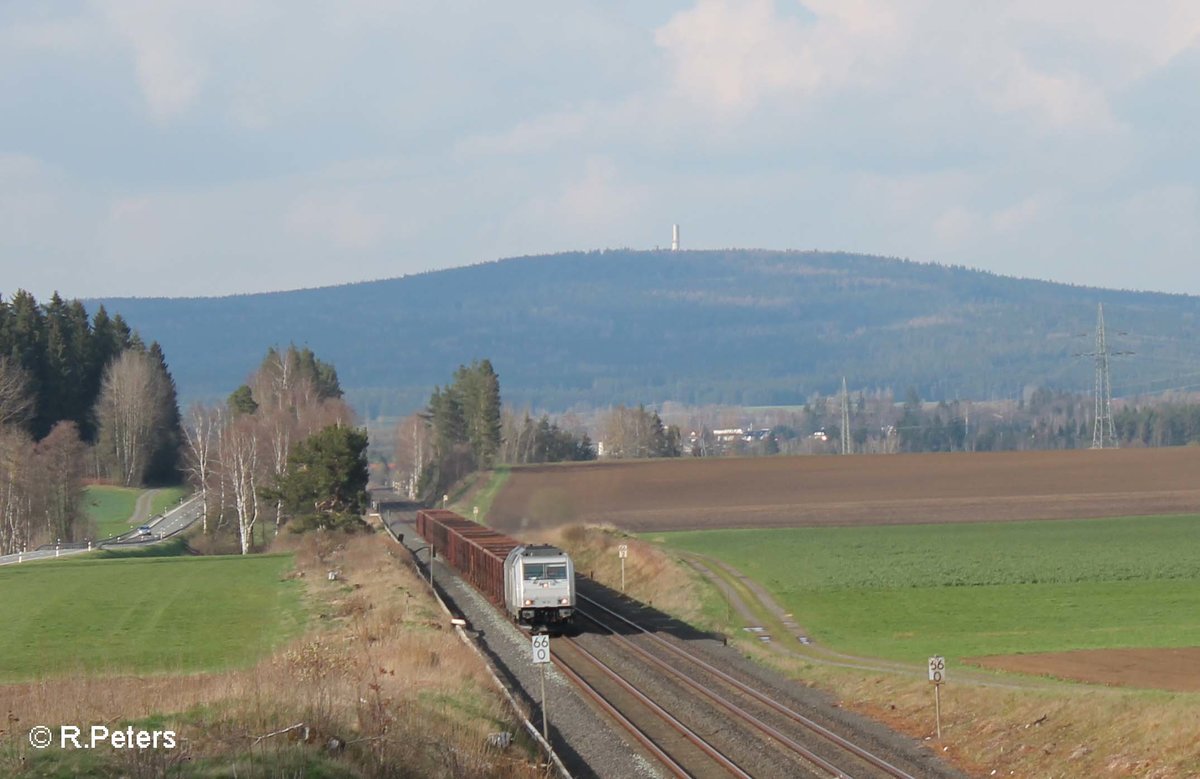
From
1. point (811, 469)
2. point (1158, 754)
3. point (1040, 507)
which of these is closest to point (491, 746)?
point (1158, 754)

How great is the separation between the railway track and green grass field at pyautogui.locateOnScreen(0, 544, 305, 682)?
33.0ft

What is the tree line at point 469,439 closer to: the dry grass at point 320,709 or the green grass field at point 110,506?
the green grass field at point 110,506

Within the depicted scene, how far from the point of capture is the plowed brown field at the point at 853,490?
90.1 metres

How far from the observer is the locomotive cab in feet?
138

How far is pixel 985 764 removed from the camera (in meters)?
24.1

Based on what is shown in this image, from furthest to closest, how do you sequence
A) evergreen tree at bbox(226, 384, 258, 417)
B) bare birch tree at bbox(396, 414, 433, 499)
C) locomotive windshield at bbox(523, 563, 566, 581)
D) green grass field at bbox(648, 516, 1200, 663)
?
1. bare birch tree at bbox(396, 414, 433, 499)
2. evergreen tree at bbox(226, 384, 258, 417)
3. locomotive windshield at bbox(523, 563, 566, 581)
4. green grass field at bbox(648, 516, 1200, 663)

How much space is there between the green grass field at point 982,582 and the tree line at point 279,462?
19.8 meters

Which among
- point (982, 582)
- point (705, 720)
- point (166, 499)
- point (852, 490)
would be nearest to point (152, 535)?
point (166, 499)

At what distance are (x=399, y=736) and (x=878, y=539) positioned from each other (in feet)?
183

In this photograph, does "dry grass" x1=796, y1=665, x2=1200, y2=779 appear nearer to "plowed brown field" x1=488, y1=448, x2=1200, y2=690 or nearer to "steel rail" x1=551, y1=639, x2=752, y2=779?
"steel rail" x1=551, y1=639, x2=752, y2=779

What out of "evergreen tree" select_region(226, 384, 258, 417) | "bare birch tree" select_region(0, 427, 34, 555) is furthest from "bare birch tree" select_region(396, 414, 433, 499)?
"bare birch tree" select_region(0, 427, 34, 555)

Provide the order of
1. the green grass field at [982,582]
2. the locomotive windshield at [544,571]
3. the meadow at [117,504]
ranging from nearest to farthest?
1. the green grass field at [982,582]
2. the locomotive windshield at [544,571]
3. the meadow at [117,504]

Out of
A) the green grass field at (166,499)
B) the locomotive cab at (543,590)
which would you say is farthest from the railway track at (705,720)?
the green grass field at (166,499)

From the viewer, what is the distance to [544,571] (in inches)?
1673
